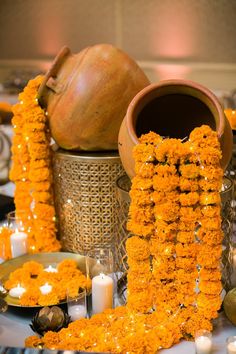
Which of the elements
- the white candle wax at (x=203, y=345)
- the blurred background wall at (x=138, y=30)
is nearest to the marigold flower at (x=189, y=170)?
the white candle wax at (x=203, y=345)

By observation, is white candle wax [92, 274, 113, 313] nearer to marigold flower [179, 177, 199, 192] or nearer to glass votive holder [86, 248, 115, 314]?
glass votive holder [86, 248, 115, 314]

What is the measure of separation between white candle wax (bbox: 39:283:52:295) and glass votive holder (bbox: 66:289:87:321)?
8cm

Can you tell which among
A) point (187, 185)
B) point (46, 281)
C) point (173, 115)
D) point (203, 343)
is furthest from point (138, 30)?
point (203, 343)

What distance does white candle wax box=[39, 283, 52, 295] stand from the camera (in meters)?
1.30

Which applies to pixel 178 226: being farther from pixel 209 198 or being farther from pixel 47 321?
pixel 47 321

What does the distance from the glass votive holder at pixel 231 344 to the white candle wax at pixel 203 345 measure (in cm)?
4

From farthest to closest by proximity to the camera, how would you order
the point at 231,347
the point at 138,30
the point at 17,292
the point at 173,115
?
the point at 138,30 → the point at 173,115 → the point at 17,292 → the point at 231,347

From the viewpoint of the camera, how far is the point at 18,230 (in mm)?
1645

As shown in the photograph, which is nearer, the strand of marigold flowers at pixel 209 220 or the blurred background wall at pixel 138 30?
the strand of marigold flowers at pixel 209 220

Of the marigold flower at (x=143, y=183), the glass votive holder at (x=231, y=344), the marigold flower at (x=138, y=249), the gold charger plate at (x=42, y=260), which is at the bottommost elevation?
the gold charger plate at (x=42, y=260)

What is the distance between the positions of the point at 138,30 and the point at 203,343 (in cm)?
326

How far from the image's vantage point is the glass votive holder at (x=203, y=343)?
1072 mm

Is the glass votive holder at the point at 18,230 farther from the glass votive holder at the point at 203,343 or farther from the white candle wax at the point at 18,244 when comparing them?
the glass votive holder at the point at 203,343

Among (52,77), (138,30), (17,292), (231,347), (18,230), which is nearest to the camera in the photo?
(231,347)
